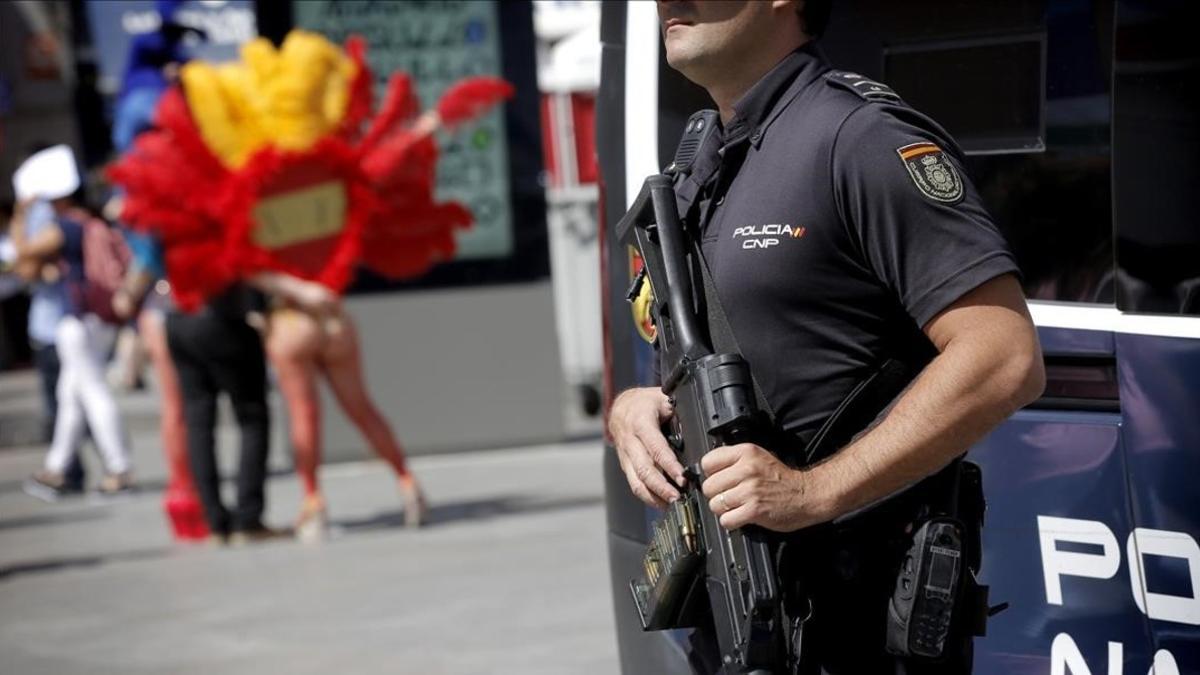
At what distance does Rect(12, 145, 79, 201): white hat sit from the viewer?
36.5 feet

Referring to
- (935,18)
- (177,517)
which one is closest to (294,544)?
(177,517)

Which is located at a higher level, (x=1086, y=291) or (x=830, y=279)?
(x=830, y=279)

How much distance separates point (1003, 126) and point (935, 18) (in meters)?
0.23

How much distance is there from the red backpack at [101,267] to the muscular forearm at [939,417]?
29.9ft

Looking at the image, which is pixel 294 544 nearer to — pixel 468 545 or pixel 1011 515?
pixel 468 545

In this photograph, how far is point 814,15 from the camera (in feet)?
8.70

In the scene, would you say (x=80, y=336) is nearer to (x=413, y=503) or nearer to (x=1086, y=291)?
(x=413, y=503)

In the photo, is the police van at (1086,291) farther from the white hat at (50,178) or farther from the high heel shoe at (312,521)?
the white hat at (50,178)

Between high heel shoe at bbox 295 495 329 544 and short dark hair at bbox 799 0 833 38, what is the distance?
20.9 ft

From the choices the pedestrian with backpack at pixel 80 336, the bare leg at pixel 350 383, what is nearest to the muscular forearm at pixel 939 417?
the bare leg at pixel 350 383

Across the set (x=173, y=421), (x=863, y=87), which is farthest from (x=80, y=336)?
(x=863, y=87)

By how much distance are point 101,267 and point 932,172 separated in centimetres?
956

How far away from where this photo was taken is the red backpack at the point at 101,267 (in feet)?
36.5

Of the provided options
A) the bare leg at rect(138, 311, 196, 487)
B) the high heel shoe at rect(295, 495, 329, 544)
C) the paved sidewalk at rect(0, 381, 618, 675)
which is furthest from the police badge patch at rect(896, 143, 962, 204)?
the bare leg at rect(138, 311, 196, 487)
